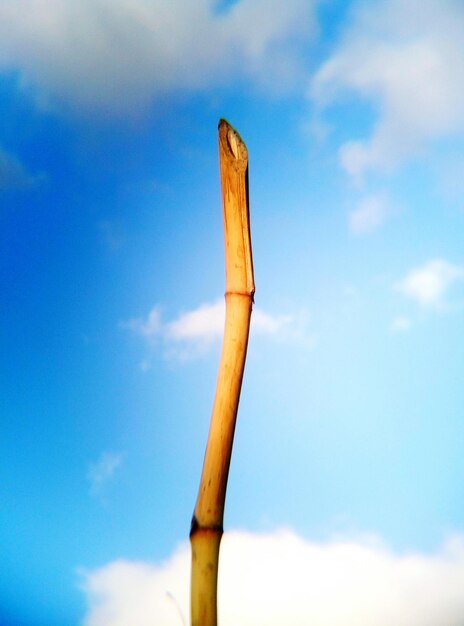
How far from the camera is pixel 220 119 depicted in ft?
3.97

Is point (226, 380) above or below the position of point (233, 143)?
below

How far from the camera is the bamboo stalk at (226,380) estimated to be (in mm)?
935

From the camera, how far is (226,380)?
1011 mm

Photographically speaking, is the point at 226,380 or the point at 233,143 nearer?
the point at 226,380

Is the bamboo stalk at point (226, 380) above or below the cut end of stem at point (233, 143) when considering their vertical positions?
below

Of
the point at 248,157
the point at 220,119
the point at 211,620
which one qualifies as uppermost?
the point at 220,119

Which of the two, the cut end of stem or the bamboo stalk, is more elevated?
the cut end of stem

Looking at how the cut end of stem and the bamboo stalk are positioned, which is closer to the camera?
the bamboo stalk

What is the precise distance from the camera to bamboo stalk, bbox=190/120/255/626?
0.94m

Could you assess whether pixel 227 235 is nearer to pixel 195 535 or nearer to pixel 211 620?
pixel 195 535

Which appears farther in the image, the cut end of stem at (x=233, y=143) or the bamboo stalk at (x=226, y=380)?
the cut end of stem at (x=233, y=143)

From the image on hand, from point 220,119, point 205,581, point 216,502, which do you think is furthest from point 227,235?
point 205,581

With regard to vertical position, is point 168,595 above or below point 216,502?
below

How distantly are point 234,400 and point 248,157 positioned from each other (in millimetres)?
529
